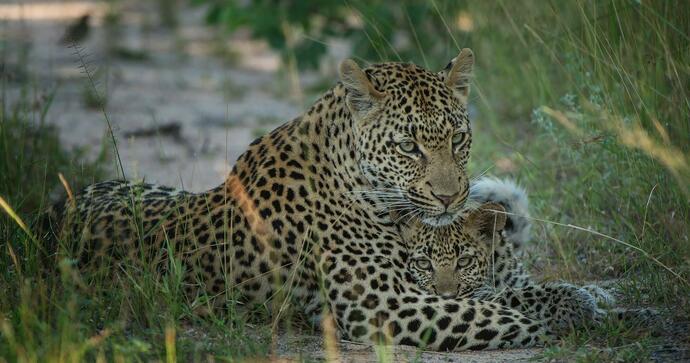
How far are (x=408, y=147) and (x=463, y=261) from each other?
33.2 inches

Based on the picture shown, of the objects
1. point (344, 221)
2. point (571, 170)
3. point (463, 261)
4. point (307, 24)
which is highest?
point (307, 24)

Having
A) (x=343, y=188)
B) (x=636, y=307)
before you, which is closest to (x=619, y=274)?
(x=636, y=307)

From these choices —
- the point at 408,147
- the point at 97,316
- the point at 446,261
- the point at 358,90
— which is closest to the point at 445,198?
the point at 408,147

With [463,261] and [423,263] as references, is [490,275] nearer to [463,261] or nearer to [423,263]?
[463,261]

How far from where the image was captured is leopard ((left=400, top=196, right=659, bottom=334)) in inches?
260

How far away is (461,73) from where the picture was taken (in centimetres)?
679

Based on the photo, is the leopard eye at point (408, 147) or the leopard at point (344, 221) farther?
the leopard eye at point (408, 147)

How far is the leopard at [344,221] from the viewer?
20.6ft

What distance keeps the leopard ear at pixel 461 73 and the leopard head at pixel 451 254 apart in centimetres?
72

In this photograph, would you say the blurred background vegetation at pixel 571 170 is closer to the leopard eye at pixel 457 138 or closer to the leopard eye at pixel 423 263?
the leopard eye at pixel 457 138

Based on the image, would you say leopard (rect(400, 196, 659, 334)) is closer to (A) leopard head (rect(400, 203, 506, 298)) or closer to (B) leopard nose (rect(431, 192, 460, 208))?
(A) leopard head (rect(400, 203, 506, 298))

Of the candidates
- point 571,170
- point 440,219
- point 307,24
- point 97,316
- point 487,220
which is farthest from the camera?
point 307,24

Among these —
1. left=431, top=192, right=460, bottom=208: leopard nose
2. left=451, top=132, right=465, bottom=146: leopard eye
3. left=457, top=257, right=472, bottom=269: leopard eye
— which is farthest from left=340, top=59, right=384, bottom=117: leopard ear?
left=457, top=257, right=472, bottom=269: leopard eye

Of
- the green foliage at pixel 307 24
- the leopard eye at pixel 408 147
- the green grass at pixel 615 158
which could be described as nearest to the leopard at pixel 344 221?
the leopard eye at pixel 408 147
